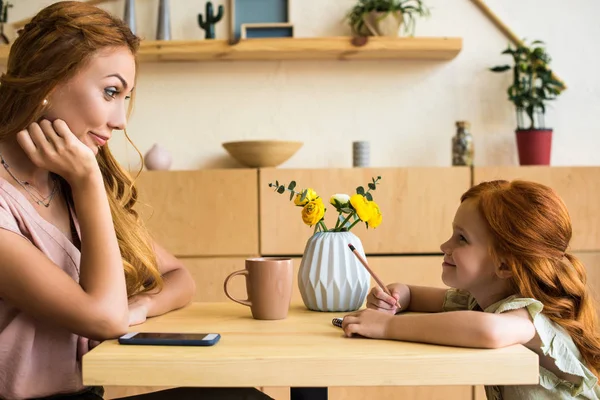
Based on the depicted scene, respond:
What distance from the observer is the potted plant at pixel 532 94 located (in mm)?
3004

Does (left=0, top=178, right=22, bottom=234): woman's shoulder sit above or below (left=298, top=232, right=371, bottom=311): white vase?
above

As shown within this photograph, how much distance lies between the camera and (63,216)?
141 centimetres

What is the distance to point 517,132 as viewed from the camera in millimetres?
3043

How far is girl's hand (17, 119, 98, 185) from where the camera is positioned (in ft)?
4.05

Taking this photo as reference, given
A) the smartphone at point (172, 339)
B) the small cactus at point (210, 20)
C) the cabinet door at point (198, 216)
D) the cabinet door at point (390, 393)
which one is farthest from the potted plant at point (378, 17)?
the smartphone at point (172, 339)

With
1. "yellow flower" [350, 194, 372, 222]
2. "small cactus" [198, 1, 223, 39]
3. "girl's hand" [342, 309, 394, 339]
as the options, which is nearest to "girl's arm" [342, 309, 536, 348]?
"girl's hand" [342, 309, 394, 339]

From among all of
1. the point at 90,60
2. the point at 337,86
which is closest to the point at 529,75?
the point at 337,86

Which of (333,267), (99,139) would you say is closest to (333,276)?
(333,267)

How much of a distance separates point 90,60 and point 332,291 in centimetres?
63

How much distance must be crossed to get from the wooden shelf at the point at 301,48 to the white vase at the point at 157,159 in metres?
0.43

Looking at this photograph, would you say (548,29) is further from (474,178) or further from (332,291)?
(332,291)

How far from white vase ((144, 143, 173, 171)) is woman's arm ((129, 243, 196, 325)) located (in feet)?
4.69

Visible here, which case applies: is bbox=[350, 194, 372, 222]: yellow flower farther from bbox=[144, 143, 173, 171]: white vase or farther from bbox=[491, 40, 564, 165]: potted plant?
bbox=[491, 40, 564, 165]: potted plant

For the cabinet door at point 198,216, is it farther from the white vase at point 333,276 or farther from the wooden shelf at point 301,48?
the white vase at point 333,276
